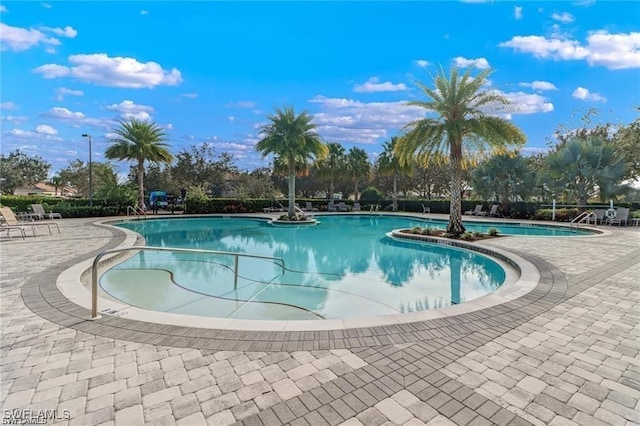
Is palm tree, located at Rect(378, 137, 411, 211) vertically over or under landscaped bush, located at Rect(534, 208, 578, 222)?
over

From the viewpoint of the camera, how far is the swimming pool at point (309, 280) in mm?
5922

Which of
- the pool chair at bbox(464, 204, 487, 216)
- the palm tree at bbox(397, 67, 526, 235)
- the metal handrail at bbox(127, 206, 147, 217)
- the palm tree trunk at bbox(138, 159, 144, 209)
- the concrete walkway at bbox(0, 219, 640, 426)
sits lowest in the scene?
the concrete walkway at bbox(0, 219, 640, 426)

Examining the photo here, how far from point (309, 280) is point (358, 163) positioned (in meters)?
27.0

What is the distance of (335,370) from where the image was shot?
117 inches

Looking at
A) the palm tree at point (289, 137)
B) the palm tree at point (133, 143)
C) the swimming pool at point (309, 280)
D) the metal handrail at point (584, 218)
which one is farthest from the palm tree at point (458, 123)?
the palm tree at point (133, 143)

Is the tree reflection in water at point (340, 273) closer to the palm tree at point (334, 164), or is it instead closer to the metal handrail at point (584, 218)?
the metal handrail at point (584, 218)

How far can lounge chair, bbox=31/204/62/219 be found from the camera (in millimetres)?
17906

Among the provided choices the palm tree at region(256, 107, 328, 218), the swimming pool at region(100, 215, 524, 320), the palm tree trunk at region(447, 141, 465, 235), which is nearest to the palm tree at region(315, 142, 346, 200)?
the palm tree at region(256, 107, 328, 218)

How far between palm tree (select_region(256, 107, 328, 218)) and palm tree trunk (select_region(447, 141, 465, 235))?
916cm

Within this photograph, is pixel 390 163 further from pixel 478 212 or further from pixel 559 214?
pixel 559 214

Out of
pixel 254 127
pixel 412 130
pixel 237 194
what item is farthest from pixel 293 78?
pixel 237 194

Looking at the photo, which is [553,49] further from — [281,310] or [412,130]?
[281,310]

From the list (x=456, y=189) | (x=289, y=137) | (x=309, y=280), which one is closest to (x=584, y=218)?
(x=456, y=189)

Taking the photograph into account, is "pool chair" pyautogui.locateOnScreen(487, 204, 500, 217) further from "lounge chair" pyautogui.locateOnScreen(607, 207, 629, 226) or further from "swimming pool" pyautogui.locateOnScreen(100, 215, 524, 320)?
"swimming pool" pyautogui.locateOnScreen(100, 215, 524, 320)
